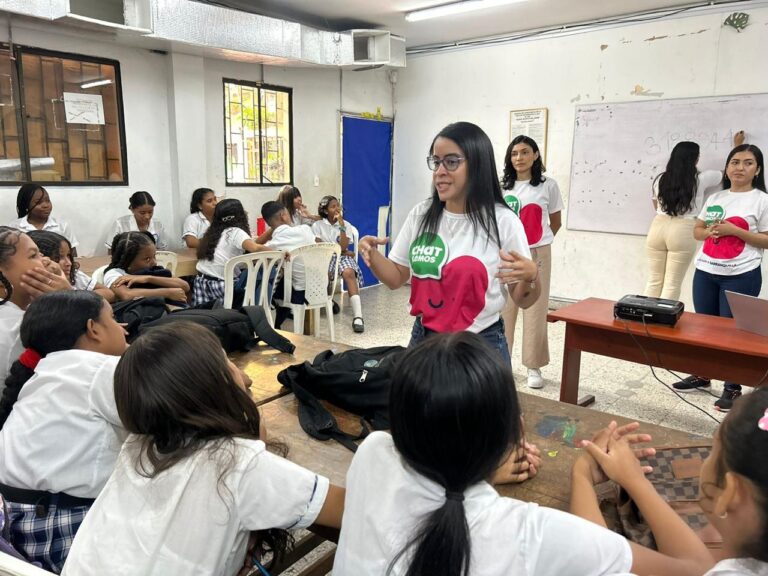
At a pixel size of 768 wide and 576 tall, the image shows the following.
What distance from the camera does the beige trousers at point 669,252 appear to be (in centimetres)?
424

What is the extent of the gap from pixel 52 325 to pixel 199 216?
373cm

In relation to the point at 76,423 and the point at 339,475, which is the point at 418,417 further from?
the point at 76,423

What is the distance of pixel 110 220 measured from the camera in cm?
476

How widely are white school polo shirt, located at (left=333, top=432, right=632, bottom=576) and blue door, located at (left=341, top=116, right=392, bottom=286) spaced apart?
5679 millimetres

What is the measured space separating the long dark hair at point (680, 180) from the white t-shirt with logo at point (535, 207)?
1.11 metres

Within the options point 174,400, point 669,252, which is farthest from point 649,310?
point 174,400

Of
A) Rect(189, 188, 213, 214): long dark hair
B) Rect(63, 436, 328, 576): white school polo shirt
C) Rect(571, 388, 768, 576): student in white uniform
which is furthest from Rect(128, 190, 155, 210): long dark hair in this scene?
Rect(571, 388, 768, 576): student in white uniform

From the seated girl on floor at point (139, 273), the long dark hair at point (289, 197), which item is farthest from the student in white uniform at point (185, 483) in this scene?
the long dark hair at point (289, 197)

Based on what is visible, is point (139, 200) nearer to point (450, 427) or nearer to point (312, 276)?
point (312, 276)

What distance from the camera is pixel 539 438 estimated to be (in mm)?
1452

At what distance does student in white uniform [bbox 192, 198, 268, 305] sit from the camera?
12.7 feet

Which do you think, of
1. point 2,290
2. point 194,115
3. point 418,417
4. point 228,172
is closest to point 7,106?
point 194,115

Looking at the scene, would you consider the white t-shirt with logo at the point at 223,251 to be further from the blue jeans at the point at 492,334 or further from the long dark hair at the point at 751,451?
the long dark hair at the point at 751,451

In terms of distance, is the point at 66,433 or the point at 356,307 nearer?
the point at 66,433
